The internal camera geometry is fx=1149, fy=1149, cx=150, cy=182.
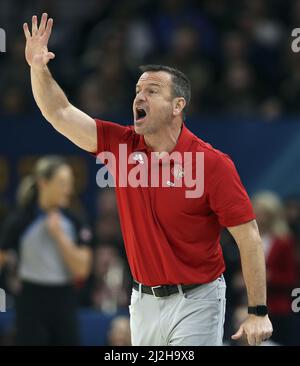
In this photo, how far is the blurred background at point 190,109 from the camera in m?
9.77

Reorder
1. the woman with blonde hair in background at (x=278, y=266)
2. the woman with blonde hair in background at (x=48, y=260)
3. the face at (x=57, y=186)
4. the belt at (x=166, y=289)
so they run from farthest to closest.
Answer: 1. the woman with blonde hair in background at (x=278, y=266)
2. the face at (x=57, y=186)
3. the woman with blonde hair in background at (x=48, y=260)
4. the belt at (x=166, y=289)

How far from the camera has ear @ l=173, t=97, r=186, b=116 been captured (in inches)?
259

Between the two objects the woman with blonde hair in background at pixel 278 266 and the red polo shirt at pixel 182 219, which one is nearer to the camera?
the red polo shirt at pixel 182 219

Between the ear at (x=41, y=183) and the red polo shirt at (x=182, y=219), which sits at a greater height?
the ear at (x=41, y=183)

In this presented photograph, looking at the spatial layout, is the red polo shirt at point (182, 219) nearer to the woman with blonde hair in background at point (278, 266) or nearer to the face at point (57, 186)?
the face at point (57, 186)

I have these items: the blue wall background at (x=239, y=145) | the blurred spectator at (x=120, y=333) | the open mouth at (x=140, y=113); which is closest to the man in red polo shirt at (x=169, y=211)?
the open mouth at (x=140, y=113)

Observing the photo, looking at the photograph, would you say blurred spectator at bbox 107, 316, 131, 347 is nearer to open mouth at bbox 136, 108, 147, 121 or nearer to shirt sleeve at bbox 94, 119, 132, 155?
shirt sleeve at bbox 94, 119, 132, 155

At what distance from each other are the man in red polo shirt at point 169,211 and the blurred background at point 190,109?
2483 millimetres

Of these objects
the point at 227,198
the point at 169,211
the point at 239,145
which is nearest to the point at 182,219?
the point at 169,211

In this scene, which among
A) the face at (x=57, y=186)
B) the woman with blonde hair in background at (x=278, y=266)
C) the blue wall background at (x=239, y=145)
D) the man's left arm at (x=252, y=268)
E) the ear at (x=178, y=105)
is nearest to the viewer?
the man's left arm at (x=252, y=268)

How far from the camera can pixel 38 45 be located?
21.3 feet

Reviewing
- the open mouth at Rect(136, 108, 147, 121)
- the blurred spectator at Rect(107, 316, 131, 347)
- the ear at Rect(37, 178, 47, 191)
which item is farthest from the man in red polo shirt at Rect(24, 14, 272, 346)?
the ear at Rect(37, 178, 47, 191)

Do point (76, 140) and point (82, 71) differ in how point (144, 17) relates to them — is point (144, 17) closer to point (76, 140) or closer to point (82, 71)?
point (82, 71)

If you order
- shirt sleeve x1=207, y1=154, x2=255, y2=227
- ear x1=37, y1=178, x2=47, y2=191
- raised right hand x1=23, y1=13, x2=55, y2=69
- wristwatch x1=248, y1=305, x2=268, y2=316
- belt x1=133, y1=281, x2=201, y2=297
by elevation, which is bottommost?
wristwatch x1=248, y1=305, x2=268, y2=316
